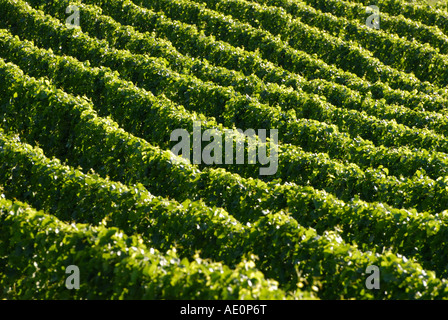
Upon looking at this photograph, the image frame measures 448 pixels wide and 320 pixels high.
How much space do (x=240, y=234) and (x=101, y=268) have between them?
1.88 m

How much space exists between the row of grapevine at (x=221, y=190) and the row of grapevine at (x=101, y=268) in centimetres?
154

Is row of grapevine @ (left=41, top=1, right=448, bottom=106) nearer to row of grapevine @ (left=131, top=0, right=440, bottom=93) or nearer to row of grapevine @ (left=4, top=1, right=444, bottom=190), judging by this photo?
row of grapevine @ (left=131, top=0, right=440, bottom=93)

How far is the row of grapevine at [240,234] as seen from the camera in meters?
6.14

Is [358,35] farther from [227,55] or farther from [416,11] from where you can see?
[227,55]

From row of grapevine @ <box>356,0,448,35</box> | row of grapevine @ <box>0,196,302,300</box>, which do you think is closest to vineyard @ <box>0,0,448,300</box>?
row of grapevine @ <box>0,196,302,300</box>

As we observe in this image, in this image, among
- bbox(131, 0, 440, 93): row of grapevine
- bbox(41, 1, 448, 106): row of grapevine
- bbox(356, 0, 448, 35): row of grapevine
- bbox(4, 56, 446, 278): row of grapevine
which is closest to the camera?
bbox(4, 56, 446, 278): row of grapevine

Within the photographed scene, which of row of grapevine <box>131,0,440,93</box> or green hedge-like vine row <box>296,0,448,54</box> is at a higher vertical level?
green hedge-like vine row <box>296,0,448,54</box>

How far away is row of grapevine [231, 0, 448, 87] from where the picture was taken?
15922 millimetres

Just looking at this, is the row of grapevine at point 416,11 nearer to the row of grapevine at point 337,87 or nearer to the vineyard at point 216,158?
the vineyard at point 216,158

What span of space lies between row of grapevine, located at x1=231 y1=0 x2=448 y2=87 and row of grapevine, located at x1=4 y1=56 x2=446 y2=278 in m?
8.93

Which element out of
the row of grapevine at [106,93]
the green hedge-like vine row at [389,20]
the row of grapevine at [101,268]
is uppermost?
the green hedge-like vine row at [389,20]

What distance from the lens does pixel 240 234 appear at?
6.98 metres

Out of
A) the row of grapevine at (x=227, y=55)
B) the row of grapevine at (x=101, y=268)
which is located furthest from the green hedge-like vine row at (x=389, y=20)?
the row of grapevine at (x=101, y=268)

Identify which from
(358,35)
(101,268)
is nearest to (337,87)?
(358,35)
